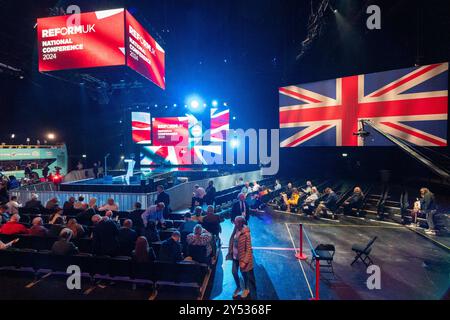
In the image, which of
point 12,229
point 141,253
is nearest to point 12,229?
point 12,229

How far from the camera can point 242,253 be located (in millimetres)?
4582

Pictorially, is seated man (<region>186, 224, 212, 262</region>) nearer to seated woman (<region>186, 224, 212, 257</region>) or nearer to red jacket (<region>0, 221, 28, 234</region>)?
seated woman (<region>186, 224, 212, 257</region>)

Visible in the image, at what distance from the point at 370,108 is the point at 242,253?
11.7 metres

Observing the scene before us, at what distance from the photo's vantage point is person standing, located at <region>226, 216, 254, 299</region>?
457 cm

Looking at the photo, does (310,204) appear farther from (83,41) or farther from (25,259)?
(83,41)

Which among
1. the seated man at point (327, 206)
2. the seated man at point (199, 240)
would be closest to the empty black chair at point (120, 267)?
the seated man at point (199, 240)

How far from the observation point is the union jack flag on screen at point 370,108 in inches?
429

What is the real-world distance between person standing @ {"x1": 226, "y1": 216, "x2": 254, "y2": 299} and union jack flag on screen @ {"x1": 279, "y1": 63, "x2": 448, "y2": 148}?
945cm

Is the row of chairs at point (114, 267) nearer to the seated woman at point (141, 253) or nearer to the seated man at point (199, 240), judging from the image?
the seated woman at point (141, 253)

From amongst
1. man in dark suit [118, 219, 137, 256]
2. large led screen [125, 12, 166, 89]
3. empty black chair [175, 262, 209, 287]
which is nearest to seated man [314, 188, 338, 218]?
empty black chair [175, 262, 209, 287]

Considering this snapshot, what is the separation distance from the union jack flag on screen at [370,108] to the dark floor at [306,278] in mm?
5775
